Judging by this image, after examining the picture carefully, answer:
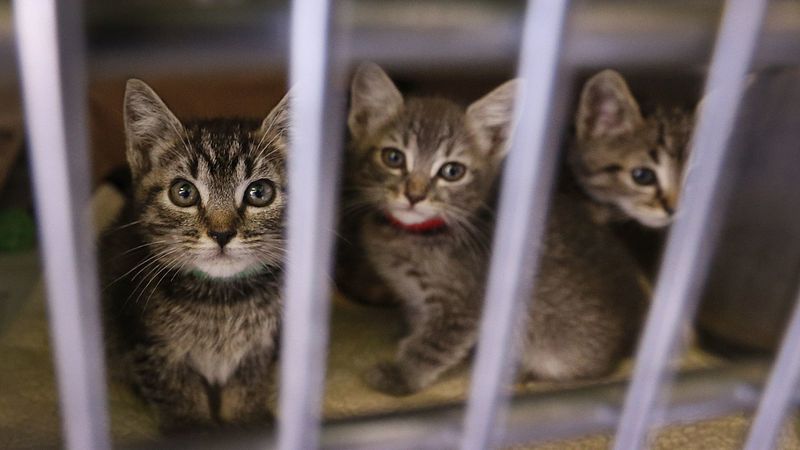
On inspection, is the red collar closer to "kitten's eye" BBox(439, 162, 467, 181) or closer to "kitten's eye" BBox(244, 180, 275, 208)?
"kitten's eye" BBox(439, 162, 467, 181)

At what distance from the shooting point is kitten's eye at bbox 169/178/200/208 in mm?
664

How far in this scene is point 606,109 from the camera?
98 cm

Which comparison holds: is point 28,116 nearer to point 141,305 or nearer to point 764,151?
point 141,305

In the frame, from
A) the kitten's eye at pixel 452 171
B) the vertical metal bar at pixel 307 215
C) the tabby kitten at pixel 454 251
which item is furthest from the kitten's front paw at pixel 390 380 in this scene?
the vertical metal bar at pixel 307 215

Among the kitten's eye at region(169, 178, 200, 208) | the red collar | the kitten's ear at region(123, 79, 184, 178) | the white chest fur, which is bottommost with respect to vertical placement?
the white chest fur

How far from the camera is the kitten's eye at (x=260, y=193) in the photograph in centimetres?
66

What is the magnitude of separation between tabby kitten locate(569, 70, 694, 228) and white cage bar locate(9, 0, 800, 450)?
41 cm

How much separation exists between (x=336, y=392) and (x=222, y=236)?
321mm

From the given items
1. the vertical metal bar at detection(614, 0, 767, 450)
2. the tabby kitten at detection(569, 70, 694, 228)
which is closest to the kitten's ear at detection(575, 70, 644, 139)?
the tabby kitten at detection(569, 70, 694, 228)

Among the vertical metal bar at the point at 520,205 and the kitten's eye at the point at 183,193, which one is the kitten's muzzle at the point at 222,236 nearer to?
the kitten's eye at the point at 183,193

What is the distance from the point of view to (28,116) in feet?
1.25

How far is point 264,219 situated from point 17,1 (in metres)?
0.34

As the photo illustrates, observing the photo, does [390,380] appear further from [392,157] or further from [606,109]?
[606,109]

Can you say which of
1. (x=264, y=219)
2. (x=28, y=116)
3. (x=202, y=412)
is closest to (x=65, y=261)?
(x=28, y=116)
